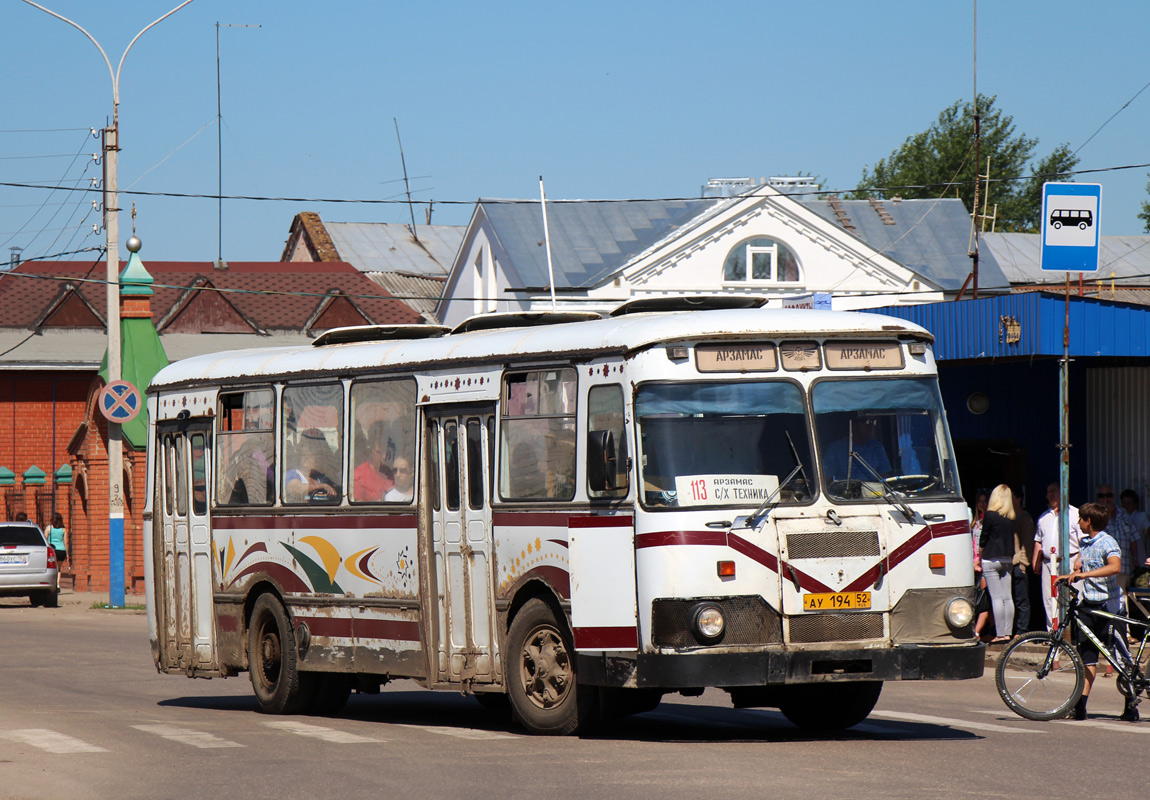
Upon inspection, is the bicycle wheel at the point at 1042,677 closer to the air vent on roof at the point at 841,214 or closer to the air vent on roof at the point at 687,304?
the air vent on roof at the point at 687,304

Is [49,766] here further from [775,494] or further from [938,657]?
[938,657]

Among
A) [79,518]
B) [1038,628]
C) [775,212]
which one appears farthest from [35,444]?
[1038,628]

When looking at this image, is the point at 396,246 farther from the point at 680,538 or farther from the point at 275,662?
the point at 680,538

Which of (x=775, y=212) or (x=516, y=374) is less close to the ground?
(x=775, y=212)

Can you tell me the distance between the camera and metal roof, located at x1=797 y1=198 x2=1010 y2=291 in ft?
199

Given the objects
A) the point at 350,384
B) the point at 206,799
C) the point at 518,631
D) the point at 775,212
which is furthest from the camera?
the point at 775,212

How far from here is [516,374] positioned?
1241 centimetres

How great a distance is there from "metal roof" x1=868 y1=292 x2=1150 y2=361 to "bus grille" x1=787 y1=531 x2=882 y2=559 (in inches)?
341

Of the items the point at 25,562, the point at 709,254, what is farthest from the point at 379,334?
the point at 709,254

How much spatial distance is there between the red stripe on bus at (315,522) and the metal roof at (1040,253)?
168 ft

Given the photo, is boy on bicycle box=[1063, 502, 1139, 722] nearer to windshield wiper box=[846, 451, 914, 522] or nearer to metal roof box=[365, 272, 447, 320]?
windshield wiper box=[846, 451, 914, 522]

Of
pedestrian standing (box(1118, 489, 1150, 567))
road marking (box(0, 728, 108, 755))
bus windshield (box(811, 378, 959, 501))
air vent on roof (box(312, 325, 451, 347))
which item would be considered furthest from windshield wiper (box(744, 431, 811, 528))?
pedestrian standing (box(1118, 489, 1150, 567))

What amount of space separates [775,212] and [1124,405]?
A: 126 ft

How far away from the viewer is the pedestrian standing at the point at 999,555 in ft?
64.5
